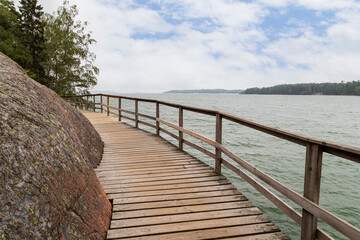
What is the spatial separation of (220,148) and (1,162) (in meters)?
3.21

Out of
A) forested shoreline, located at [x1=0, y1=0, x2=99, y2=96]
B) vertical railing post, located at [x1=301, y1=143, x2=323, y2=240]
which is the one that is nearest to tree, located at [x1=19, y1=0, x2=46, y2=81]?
forested shoreline, located at [x1=0, y1=0, x2=99, y2=96]

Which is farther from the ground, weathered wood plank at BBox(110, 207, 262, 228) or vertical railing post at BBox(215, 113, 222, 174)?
vertical railing post at BBox(215, 113, 222, 174)

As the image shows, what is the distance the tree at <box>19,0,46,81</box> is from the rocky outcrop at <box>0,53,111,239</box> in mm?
26481

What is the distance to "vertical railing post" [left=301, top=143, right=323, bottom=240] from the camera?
2121 mm

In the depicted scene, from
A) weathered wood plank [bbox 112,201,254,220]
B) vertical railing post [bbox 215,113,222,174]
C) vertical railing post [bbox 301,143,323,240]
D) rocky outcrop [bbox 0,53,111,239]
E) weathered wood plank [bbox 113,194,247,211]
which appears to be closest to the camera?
rocky outcrop [bbox 0,53,111,239]

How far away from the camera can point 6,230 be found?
1.48m

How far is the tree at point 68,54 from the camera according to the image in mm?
24281

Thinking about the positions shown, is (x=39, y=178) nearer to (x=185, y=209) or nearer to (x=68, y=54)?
(x=185, y=209)

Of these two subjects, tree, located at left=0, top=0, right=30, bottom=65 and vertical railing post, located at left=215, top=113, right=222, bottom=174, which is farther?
tree, located at left=0, top=0, right=30, bottom=65

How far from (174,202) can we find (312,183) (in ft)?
5.93

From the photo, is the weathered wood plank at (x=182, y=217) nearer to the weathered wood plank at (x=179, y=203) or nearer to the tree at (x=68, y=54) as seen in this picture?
the weathered wood plank at (x=179, y=203)

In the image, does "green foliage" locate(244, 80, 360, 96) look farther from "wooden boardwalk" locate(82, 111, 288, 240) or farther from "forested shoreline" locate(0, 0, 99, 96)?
"wooden boardwalk" locate(82, 111, 288, 240)

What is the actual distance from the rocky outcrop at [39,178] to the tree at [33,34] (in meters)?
Answer: 26.5

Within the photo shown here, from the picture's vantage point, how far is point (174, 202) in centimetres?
333
